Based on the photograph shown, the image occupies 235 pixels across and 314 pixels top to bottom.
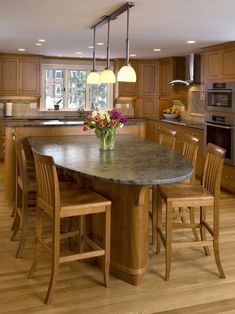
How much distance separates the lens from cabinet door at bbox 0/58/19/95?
8.34 m

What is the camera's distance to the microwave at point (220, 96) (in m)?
5.91

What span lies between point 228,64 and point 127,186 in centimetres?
374

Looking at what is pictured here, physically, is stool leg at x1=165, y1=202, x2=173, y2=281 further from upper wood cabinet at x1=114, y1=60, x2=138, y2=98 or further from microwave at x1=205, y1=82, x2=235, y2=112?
upper wood cabinet at x1=114, y1=60, x2=138, y2=98

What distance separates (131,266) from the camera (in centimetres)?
312

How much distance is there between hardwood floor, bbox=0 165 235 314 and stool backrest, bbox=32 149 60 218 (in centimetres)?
60

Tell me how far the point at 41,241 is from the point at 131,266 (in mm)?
727

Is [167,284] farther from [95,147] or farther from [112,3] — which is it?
[112,3]

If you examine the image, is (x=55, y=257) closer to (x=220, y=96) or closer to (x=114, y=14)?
(x=114, y=14)

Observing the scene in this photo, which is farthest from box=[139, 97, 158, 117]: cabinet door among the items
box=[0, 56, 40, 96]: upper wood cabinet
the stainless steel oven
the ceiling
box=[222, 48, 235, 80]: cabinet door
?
box=[222, 48, 235, 80]: cabinet door

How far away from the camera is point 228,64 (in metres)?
6.06

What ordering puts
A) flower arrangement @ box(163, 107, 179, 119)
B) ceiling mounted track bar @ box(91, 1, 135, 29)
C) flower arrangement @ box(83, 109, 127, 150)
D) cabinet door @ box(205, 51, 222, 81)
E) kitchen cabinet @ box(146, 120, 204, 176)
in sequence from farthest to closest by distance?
flower arrangement @ box(163, 107, 179, 119) < kitchen cabinet @ box(146, 120, 204, 176) < cabinet door @ box(205, 51, 222, 81) < flower arrangement @ box(83, 109, 127, 150) < ceiling mounted track bar @ box(91, 1, 135, 29)

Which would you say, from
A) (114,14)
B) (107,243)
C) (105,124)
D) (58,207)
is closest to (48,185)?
(58,207)

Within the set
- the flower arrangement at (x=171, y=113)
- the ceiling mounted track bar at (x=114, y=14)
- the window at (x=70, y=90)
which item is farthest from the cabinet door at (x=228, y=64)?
the window at (x=70, y=90)

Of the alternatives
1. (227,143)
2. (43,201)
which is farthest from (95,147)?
(227,143)
